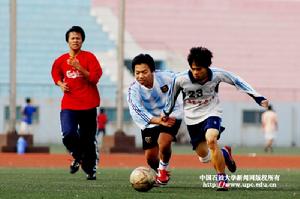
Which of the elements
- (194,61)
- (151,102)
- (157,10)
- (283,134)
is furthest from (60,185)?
(157,10)

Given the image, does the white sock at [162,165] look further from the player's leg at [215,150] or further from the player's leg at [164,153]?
the player's leg at [215,150]

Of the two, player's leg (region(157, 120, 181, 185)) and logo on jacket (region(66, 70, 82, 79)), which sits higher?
logo on jacket (region(66, 70, 82, 79))

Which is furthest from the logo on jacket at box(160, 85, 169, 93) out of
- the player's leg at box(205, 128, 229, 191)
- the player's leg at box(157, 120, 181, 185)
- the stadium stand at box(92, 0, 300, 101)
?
the stadium stand at box(92, 0, 300, 101)

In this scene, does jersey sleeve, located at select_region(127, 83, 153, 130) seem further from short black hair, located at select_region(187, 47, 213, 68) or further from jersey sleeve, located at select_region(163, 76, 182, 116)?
short black hair, located at select_region(187, 47, 213, 68)

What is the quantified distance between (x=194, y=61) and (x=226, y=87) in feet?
128

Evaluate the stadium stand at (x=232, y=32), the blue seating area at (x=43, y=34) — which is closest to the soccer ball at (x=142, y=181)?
the blue seating area at (x=43, y=34)

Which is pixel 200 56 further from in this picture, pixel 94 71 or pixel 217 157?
pixel 94 71

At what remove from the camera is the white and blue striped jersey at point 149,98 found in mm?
14914

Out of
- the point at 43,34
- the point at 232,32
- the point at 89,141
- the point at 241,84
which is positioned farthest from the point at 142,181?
the point at 232,32

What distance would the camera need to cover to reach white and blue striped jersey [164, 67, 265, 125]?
1395 cm

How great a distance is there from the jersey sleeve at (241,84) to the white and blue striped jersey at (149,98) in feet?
3.58

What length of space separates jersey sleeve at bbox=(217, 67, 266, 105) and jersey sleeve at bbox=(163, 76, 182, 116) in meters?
0.55

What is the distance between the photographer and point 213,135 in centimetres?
1361

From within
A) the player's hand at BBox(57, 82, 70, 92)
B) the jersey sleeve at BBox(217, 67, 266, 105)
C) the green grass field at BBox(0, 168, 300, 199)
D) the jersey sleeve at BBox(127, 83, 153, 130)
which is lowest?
the green grass field at BBox(0, 168, 300, 199)
